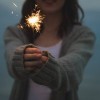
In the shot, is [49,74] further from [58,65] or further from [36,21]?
[36,21]

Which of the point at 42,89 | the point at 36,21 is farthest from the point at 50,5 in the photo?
the point at 42,89

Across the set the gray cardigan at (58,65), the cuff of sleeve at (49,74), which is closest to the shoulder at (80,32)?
the gray cardigan at (58,65)

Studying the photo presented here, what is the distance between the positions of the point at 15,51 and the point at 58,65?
0.22ft

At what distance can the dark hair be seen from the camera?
0.67 meters

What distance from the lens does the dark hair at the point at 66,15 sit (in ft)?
2.19

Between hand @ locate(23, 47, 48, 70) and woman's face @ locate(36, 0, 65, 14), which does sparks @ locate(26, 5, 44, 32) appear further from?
hand @ locate(23, 47, 48, 70)

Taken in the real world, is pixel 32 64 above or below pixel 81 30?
below

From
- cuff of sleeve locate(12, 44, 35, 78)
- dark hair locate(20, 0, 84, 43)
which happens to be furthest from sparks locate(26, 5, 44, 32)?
cuff of sleeve locate(12, 44, 35, 78)

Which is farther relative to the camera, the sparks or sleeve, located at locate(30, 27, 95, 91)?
the sparks

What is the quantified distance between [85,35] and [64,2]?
0.22 ft

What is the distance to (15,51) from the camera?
0.57 m

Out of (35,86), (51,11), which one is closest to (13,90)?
(35,86)

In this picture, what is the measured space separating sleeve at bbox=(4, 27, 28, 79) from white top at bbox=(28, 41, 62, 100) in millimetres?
44

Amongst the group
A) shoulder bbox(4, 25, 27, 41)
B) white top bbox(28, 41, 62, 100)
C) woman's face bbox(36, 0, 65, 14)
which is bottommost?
white top bbox(28, 41, 62, 100)
